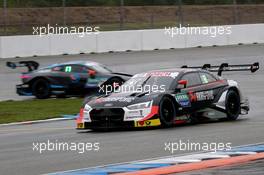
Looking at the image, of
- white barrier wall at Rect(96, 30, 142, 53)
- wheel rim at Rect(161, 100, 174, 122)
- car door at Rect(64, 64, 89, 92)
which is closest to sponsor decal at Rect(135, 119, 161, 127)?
wheel rim at Rect(161, 100, 174, 122)

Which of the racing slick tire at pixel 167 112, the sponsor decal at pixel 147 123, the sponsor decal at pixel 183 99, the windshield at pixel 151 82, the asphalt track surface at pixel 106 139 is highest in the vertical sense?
the windshield at pixel 151 82

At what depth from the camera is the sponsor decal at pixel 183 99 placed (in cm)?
1605

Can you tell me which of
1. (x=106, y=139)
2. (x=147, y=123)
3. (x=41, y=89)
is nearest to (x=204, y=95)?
(x=147, y=123)

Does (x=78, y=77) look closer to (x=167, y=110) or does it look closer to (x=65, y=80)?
(x=65, y=80)

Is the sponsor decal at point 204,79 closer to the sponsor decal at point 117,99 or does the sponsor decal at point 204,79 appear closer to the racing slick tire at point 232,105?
the racing slick tire at point 232,105

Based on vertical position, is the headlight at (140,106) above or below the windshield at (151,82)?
below

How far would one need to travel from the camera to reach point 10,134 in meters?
16.4

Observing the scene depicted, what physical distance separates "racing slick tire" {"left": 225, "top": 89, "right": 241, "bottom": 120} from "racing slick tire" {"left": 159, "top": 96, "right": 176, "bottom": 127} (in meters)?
1.90

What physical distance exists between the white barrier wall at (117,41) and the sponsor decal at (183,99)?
2190 cm

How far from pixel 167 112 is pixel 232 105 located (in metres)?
2.26

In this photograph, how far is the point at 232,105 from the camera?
1744cm

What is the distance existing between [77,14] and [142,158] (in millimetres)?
32264

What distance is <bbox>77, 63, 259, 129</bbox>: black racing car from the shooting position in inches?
607

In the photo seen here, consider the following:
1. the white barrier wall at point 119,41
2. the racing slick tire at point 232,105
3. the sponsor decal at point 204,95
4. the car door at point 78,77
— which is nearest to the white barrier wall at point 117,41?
the white barrier wall at point 119,41
